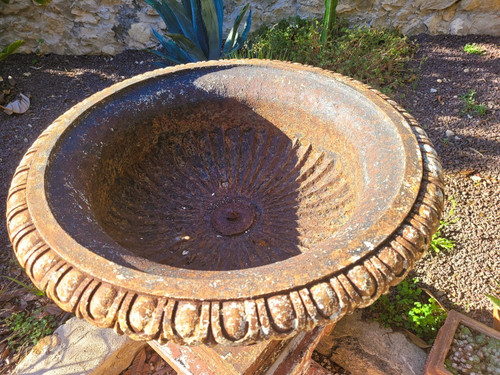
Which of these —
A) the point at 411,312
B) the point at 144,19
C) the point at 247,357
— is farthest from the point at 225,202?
the point at 144,19

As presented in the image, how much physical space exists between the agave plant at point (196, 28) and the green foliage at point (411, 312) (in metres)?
2.23

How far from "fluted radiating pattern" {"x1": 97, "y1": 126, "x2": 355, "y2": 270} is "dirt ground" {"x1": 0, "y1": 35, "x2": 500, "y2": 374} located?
897 millimetres

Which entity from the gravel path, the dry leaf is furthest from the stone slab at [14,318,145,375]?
the dry leaf

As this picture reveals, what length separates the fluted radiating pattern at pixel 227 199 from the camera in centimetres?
134

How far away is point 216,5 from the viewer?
9.96 feet

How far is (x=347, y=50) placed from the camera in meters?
3.18

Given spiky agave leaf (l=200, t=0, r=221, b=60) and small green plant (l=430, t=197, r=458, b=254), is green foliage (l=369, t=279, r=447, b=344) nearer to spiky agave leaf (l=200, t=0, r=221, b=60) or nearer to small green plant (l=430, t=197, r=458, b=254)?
small green plant (l=430, t=197, r=458, b=254)

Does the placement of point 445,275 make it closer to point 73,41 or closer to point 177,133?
point 177,133

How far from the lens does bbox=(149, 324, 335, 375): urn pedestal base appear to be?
1277 mm

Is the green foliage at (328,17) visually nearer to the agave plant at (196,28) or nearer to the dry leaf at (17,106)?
the agave plant at (196,28)

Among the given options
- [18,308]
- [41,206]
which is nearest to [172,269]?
[41,206]

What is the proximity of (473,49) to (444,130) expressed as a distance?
1186 mm

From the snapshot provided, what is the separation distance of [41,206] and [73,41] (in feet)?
9.90

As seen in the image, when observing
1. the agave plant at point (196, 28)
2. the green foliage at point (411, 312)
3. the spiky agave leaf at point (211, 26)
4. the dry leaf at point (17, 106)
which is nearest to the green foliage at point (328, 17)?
the agave plant at point (196, 28)
